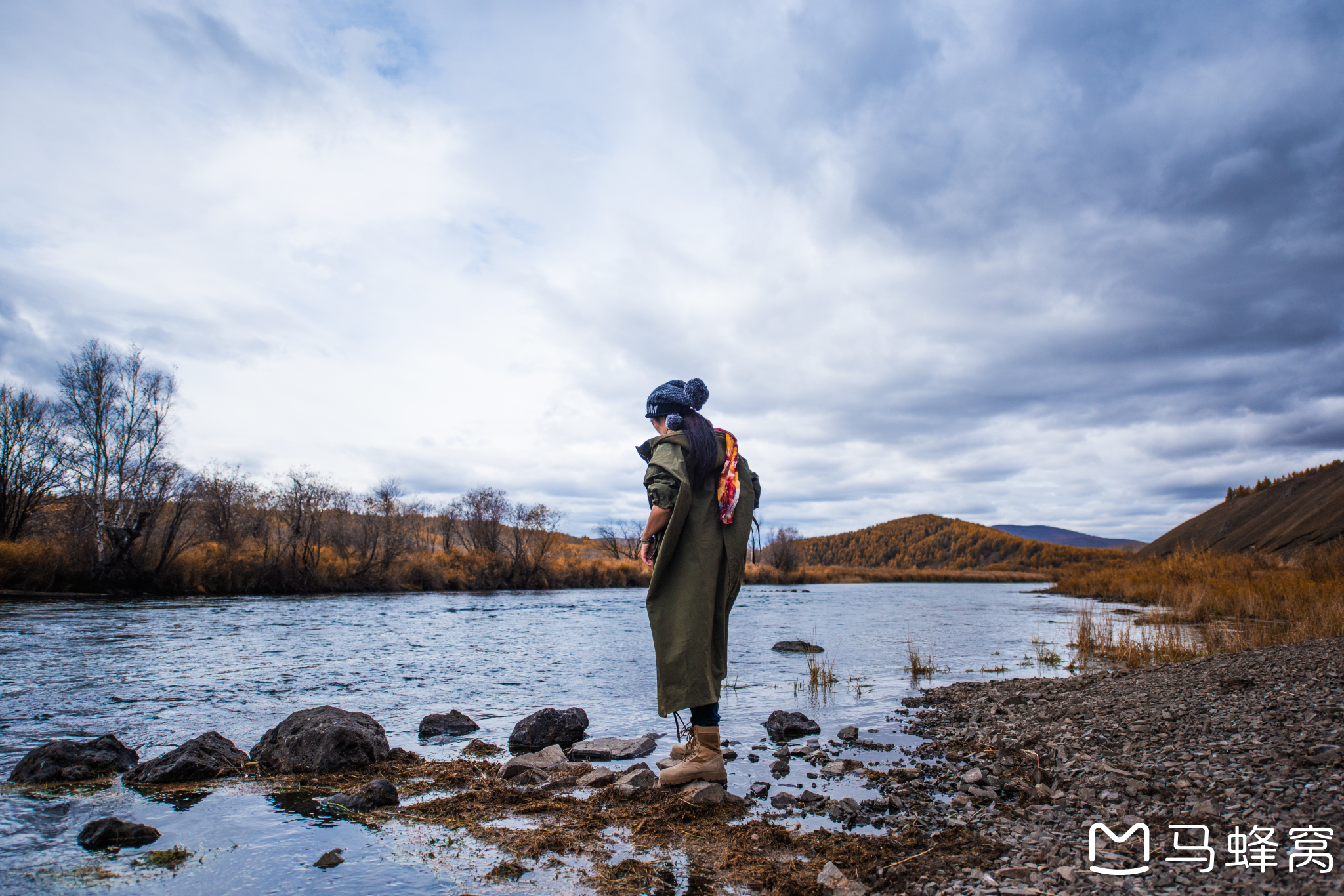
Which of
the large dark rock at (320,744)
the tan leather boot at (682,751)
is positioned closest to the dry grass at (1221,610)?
the tan leather boot at (682,751)

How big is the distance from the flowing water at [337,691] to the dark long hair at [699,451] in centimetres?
228

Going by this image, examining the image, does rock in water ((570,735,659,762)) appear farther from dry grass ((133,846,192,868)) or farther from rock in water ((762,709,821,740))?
dry grass ((133,846,192,868))

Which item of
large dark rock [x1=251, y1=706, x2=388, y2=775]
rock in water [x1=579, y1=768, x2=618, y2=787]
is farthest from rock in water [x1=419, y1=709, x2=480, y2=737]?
rock in water [x1=579, y1=768, x2=618, y2=787]

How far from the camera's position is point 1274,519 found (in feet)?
139

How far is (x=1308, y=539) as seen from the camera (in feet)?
98.7

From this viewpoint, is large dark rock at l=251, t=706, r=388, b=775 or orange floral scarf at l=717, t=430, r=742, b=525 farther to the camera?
large dark rock at l=251, t=706, r=388, b=775

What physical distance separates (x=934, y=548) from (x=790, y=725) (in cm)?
15233

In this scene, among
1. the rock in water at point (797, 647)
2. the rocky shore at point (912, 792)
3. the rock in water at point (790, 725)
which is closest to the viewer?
the rocky shore at point (912, 792)

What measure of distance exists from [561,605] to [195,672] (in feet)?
66.9

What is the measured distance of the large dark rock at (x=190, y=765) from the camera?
4.79m

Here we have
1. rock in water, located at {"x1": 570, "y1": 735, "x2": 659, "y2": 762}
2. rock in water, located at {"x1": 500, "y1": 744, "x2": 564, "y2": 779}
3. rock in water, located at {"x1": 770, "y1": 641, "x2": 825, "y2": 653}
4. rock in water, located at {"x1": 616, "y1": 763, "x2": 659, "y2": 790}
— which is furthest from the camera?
rock in water, located at {"x1": 770, "y1": 641, "x2": 825, "y2": 653}

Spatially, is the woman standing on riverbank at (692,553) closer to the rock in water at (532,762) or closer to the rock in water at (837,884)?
the rock in water at (532,762)

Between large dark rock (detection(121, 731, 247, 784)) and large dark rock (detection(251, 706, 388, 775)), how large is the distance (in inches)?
8.7

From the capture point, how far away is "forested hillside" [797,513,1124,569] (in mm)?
124125
